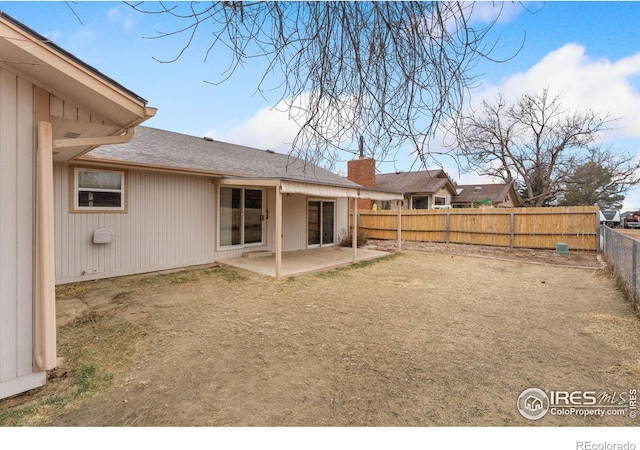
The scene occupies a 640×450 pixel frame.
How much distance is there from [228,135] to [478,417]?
327cm

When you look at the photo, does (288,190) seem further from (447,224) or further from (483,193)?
(483,193)

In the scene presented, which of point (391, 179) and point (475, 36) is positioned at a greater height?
point (391, 179)

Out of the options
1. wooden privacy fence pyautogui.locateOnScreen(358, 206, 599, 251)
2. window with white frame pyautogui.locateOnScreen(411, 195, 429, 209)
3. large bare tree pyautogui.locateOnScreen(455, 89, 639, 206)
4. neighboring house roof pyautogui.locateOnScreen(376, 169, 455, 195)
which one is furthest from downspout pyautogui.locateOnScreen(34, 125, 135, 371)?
window with white frame pyautogui.locateOnScreen(411, 195, 429, 209)

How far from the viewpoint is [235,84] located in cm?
229

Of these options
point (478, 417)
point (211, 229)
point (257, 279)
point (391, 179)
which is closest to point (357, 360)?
point (478, 417)

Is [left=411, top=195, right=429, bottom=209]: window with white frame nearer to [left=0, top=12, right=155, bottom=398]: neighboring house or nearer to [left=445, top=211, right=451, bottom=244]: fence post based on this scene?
[left=445, top=211, right=451, bottom=244]: fence post

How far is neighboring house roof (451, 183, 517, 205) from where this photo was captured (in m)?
24.9

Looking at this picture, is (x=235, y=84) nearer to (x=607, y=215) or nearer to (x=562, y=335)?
(x=562, y=335)

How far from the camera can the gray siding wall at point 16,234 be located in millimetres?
2533

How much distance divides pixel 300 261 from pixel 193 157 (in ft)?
14.6

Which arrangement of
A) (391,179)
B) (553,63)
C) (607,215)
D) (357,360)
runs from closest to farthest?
(553,63) → (357,360) → (607,215) → (391,179)

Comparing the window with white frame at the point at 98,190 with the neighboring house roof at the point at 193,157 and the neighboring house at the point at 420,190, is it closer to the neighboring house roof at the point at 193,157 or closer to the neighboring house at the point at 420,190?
the neighboring house roof at the point at 193,157

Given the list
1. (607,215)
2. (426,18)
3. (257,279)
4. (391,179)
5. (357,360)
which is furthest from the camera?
(391,179)

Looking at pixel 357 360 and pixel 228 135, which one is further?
pixel 357 360
